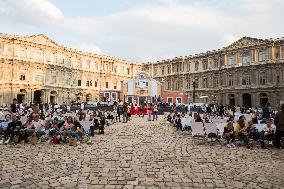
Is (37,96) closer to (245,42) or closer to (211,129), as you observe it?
(245,42)

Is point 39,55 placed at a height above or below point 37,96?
above

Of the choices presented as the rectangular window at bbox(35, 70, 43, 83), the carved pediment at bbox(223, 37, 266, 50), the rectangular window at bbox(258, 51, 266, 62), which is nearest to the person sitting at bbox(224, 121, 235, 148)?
the rectangular window at bbox(258, 51, 266, 62)

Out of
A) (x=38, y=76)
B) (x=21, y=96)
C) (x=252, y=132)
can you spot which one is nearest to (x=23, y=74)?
(x=38, y=76)

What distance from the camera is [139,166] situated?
8398mm

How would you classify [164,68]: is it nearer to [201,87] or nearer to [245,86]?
[201,87]

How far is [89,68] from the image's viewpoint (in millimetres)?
65812

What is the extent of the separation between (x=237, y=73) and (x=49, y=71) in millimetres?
34537

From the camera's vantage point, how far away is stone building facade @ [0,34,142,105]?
50562 millimetres

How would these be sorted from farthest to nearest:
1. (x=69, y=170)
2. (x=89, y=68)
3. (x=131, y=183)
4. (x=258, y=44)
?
(x=89, y=68), (x=258, y=44), (x=69, y=170), (x=131, y=183)

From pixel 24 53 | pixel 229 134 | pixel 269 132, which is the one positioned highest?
pixel 24 53

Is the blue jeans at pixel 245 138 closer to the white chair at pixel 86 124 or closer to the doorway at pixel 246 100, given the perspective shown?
the white chair at pixel 86 124

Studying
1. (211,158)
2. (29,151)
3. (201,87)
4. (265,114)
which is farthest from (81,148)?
(201,87)

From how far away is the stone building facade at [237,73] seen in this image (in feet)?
161

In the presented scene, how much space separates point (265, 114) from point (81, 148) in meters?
Answer: 12.5
